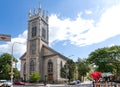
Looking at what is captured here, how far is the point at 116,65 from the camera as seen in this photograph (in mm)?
72688

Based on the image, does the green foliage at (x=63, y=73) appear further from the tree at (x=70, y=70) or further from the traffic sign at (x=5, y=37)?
the traffic sign at (x=5, y=37)

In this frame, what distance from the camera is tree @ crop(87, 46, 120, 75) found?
231 feet

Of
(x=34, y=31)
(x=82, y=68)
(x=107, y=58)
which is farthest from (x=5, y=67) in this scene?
(x=107, y=58)

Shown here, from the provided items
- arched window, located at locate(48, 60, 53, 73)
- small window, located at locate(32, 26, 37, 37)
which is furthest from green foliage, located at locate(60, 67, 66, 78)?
small window, located at locate(32, 26, 37, 37)

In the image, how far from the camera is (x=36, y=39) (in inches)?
3317

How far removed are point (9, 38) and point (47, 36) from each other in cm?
7259

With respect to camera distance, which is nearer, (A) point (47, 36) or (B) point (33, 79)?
(B) point (33, 79)

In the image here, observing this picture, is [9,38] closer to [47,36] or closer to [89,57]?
[89,57]

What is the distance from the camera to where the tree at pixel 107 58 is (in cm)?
7038

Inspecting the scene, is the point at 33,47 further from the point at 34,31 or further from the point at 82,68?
the point at 82,68

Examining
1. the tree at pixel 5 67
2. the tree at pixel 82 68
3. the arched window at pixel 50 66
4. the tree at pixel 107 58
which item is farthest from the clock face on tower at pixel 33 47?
the tree at pixel 107 58

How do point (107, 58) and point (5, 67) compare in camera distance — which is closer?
point (107, 58)

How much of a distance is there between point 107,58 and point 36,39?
2745 cm

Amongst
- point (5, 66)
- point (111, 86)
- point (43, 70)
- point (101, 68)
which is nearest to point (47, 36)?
point (43, 70)
